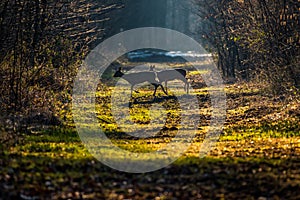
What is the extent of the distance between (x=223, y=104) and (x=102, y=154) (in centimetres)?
1512

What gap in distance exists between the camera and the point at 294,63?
2128 centimetres

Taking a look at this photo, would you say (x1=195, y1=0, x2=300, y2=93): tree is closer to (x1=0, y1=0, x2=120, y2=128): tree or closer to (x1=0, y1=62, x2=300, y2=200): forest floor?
(x1=0, y1=62, x2=300, y2=200): forest floor

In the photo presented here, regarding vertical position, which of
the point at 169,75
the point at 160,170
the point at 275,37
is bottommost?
the point at 160,170

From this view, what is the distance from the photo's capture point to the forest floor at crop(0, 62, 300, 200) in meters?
8.88

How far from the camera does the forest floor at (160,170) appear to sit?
888cm

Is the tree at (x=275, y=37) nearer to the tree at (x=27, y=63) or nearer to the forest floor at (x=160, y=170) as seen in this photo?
the forest floor at (x=160, y=170)

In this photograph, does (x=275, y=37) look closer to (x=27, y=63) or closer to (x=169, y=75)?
(x=169, y=75)

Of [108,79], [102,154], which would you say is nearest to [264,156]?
[102,154]

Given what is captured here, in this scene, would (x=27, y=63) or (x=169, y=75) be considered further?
(x=169, y=75)

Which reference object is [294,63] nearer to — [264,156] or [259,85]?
[259,85]

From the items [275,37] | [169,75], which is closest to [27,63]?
[275,37]

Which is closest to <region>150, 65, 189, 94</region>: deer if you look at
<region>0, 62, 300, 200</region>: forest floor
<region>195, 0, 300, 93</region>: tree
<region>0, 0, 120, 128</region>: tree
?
<region>195, 0, 300, 93</region>: tree

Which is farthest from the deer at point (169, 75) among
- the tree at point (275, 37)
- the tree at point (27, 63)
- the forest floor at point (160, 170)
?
the forest floor at point (160, 170)

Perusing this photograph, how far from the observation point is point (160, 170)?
10.7 meters
